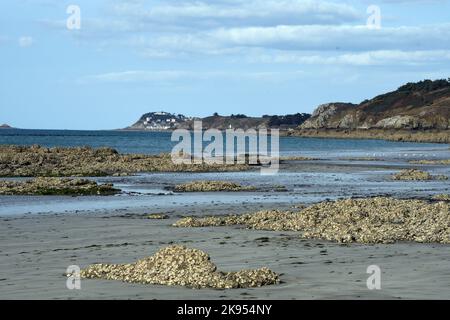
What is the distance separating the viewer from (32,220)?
3284 cm

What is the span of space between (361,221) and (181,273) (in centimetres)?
1259

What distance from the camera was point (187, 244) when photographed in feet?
83.4

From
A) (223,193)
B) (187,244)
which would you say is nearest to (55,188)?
(223,193)

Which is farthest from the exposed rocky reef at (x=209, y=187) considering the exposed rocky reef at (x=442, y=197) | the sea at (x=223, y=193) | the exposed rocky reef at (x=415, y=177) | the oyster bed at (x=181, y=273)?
the oyster bed at (x=181, y=273)

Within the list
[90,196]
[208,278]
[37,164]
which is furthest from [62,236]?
[37,164]

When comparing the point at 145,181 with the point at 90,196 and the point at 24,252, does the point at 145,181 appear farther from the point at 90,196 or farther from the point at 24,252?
the point at 24,252

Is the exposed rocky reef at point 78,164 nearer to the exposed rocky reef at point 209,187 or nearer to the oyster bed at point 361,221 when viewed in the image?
the exposed rocky reef at point 209,187

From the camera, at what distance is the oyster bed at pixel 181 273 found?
1800 cm

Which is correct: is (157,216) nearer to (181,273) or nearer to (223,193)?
(223,193)

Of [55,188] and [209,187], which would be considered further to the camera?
[209,187]

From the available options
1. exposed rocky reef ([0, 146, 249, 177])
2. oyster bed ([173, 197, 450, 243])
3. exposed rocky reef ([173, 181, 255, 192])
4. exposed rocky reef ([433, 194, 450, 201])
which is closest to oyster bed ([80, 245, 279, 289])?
oyster bed ([173, 197, 450, 243])

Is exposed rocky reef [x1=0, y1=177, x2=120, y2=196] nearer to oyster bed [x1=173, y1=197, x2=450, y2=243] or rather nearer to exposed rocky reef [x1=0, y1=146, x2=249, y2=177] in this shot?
exposed rocky reef [x1=0, y1=146, x2=249, y2=177]

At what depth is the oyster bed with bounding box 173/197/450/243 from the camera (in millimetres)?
25719

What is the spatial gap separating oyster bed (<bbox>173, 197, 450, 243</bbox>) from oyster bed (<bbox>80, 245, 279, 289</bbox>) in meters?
7.46
